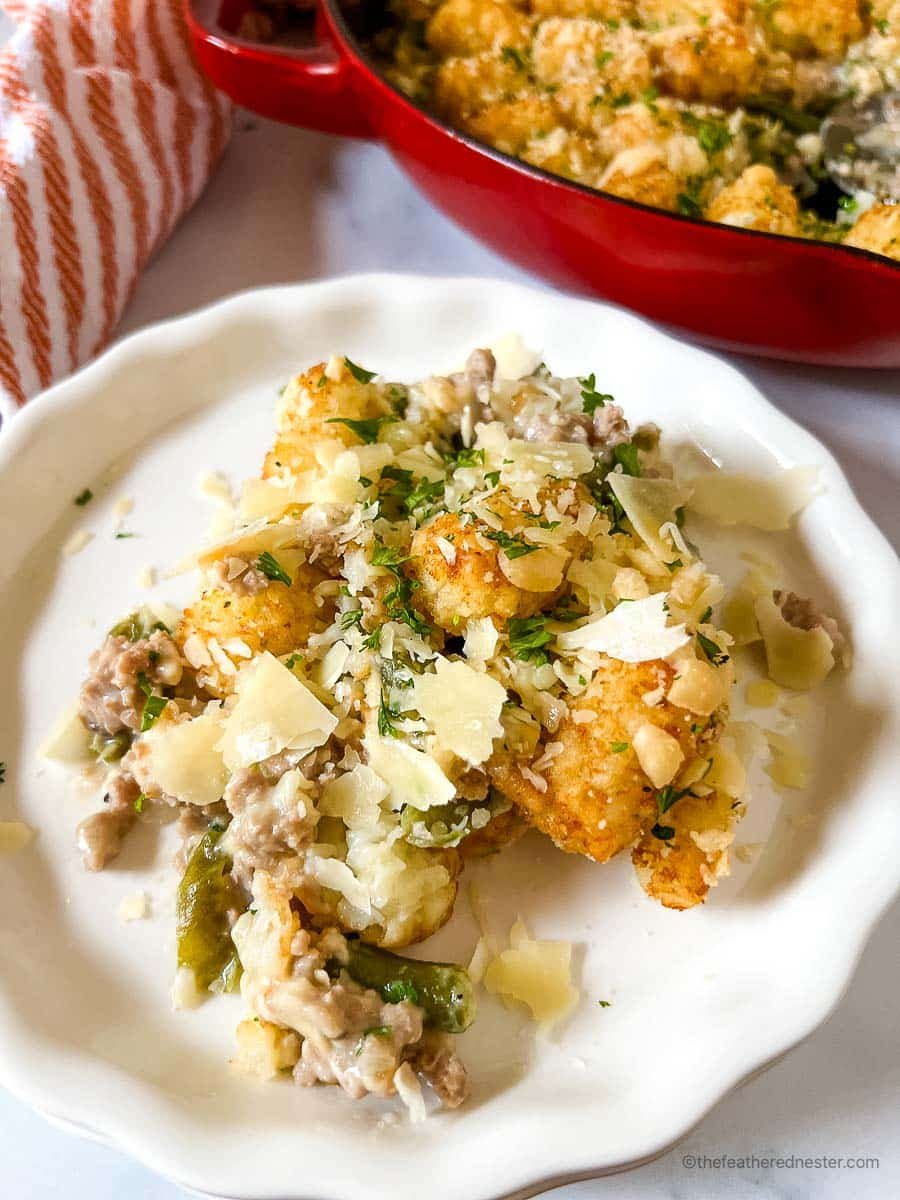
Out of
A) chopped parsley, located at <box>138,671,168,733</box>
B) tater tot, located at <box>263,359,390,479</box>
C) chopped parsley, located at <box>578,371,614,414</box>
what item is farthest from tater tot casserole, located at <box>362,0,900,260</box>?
chopped parsley, located at <box>138,671,168,733</box>

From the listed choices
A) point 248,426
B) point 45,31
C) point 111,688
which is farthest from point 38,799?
point 45,31

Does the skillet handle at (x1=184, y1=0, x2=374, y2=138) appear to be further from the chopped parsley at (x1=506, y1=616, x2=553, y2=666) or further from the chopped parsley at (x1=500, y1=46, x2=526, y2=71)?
the chopped parsley at (x1=506, y1=616, x2=553, y2=666)

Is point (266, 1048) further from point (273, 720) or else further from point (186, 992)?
point (273, 720)

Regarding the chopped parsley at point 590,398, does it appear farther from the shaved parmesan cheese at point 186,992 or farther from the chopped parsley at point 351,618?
the shaved parmesan cheese at point 186,992

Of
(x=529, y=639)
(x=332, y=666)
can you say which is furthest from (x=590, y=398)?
(x=332, y=666)

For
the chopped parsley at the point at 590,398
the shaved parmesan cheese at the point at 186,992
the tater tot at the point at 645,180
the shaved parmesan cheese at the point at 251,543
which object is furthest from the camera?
the tater tot at the point at 645,180

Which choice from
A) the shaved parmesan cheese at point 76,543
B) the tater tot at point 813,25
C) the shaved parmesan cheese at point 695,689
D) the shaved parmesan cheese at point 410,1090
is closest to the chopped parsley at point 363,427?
the shaved parmesan cheese at point 76,543

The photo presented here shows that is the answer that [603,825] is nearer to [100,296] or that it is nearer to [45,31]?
[100,296]
